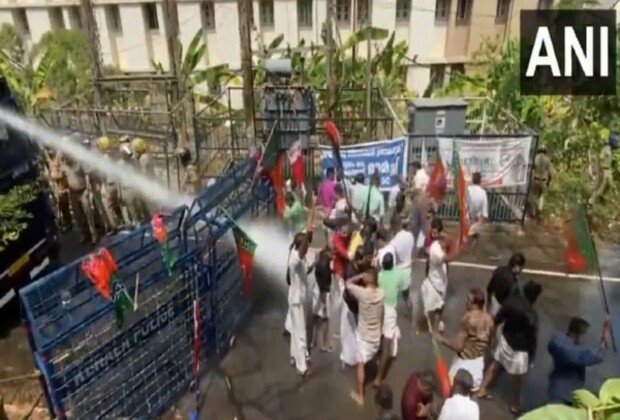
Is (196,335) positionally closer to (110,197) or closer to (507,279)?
(507,279)

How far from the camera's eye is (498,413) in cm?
662

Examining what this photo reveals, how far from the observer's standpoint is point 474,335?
19.7 feet

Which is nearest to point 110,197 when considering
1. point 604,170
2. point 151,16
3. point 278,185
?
point 278,185

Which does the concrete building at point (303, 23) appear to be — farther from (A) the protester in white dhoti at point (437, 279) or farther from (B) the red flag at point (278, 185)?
(A) the protester in white dhoti at point (437, 279)

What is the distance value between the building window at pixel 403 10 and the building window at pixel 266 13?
5800mm

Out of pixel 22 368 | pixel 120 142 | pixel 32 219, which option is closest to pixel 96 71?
pixel 120 142

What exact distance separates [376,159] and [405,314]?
11.8 ft

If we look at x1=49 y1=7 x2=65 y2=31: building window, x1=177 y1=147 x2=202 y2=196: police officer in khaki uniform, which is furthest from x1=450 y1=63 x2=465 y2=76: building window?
x1=49 y1=7 x2=65 y2=31: building window

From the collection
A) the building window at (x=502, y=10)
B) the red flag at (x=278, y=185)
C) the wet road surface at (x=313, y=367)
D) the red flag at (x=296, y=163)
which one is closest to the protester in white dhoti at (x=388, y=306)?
the wet road surface at (x=313, y=367)

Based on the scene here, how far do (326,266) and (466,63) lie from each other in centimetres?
2343

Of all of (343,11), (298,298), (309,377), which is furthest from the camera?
(343,11)

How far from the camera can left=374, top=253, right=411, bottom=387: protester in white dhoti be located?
6488mm

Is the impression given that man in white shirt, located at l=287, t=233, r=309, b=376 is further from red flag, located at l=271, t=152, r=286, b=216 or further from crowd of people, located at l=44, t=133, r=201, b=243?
crowd of people, located at l=44, t=133, r=201, b=243

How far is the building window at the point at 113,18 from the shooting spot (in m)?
29.2
